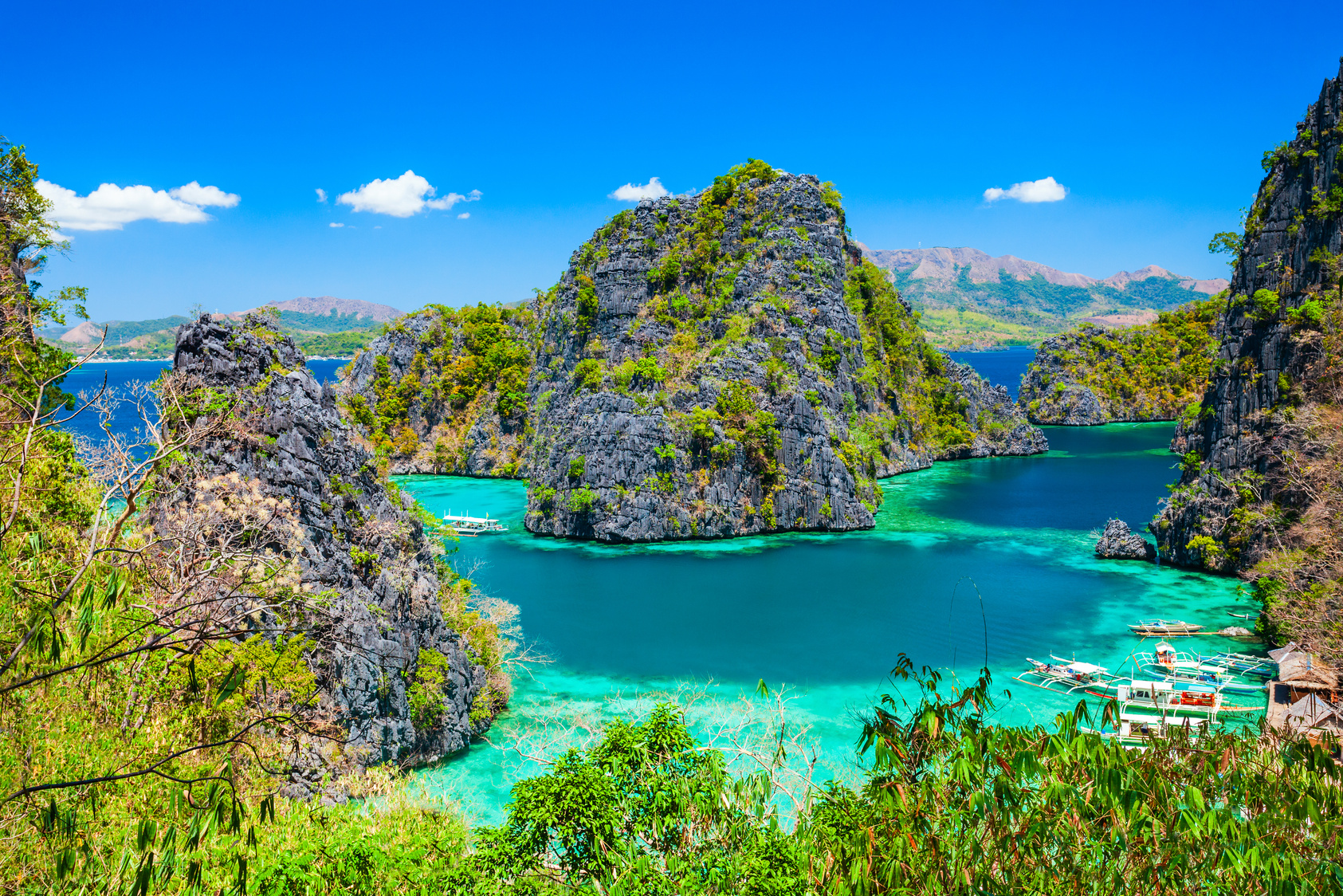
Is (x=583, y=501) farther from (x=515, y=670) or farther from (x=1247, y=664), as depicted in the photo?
(x=1247, y=664)

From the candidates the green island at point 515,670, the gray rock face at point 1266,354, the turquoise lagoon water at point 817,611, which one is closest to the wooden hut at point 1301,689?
the green island at point 515,670

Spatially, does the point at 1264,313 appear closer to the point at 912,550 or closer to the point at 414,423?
the point at 912,550

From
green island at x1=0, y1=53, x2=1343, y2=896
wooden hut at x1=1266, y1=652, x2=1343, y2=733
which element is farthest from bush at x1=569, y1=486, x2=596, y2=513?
wooden hut at x1=1266, y1=652, x2=1343, y2=733

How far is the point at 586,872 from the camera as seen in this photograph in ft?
36.4

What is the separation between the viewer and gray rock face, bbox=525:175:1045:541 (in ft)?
182

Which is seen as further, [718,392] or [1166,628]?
[718,392]

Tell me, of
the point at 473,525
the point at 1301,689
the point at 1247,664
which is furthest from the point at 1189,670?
the point at 473,525

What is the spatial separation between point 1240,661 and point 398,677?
1235 inches

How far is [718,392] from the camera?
193ft

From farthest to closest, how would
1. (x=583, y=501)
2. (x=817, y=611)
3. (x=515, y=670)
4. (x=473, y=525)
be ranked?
(x=473, y=525), (x=583, y=501), (x=817, y=611), (x=515, y=670)

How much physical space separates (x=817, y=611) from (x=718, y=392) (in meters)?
24.1

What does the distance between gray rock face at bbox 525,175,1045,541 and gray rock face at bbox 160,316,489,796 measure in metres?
30.1

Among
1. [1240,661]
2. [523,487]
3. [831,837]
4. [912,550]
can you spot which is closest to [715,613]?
[912,550]

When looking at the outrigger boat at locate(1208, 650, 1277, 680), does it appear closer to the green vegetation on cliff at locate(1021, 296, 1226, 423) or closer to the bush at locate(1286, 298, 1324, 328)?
the bush at locate(1286, 298, 1324, 328)
